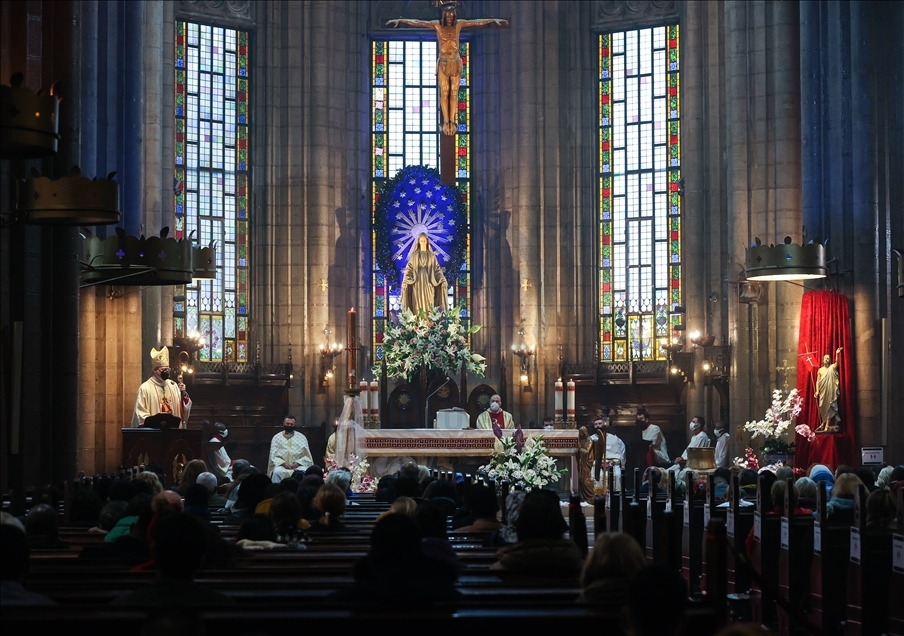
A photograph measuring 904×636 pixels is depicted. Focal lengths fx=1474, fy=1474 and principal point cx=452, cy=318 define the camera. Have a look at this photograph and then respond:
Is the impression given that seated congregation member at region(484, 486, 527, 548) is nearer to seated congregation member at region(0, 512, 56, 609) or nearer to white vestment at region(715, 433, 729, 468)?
seated congregation member at region(0, 512, 56, 609)

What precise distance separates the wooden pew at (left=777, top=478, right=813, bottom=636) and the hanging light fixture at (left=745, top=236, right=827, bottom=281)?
34.6 feet

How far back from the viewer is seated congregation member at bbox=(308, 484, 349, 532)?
9664 mm

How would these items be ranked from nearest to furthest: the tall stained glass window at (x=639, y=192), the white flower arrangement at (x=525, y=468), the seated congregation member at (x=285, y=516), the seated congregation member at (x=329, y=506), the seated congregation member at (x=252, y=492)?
the seated congregation member at (x=285, y=516) → the seated congregation member at (x=329, y=506) → the seated congregation member at (x=252, y=492) → the white flower arrangement at (x=525, y=468) → the tall stained glass window at (x=639, y=192)

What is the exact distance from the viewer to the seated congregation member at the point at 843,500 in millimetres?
10250

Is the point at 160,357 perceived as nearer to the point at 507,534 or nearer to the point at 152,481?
the point at 152,481

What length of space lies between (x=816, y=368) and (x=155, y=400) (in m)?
9.82

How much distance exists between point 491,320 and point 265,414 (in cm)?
496

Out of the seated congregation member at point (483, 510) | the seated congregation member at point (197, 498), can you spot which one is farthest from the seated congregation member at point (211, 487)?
the seated congregation member at point (483, 510)

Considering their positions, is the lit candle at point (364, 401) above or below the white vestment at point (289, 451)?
above

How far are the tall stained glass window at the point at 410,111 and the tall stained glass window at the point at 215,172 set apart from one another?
277 cm

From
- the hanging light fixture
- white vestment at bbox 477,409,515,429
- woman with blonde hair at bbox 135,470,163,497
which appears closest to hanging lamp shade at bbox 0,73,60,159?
woman with blonde hair at bbox 135,470,163,497

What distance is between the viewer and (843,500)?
10.5 m

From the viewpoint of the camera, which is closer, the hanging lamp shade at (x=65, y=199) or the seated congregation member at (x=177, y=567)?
the seated congregation member at (x=177, y=567)

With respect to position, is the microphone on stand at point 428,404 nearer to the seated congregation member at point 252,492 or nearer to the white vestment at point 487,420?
the white vestment at point 487,420
